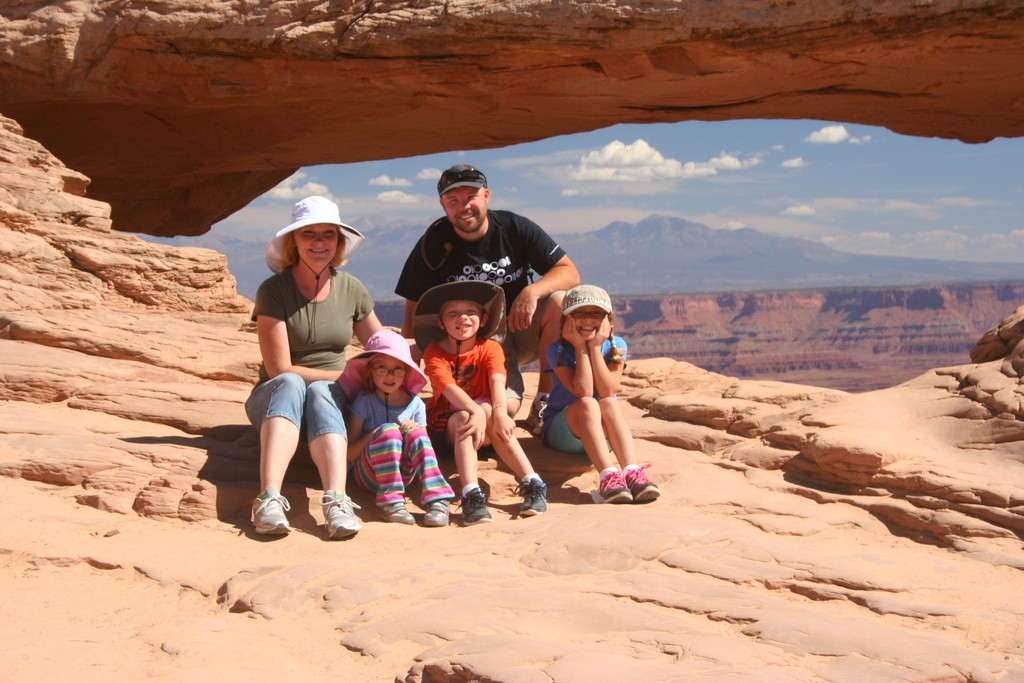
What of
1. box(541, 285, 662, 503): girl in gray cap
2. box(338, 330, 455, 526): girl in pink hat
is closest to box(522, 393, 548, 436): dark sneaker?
box(541, 285, 662, 503): girl in gray cap

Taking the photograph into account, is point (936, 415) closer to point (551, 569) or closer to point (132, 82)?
point (551, 569)

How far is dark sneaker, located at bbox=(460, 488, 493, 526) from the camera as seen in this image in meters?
4.92

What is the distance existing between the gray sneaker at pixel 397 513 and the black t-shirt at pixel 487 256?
138 centimetres

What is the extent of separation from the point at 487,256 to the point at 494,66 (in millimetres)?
3754

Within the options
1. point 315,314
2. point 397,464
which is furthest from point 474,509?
point 315,314

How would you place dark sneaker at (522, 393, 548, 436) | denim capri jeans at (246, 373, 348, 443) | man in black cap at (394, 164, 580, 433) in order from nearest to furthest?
denim capri jeans at (246, 373, 348, 443), man in black cap at (394, 164, 580, 433), dark sneaker at (522, 393, 548, 436)

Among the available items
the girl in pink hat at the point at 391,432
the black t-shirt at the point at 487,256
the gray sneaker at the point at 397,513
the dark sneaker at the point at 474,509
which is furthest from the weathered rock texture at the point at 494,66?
the gray sneaker at the point at 397,513

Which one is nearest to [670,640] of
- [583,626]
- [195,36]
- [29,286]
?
[583,626]

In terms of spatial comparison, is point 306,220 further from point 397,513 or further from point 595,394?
point 595,394

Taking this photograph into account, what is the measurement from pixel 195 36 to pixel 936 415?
7260mm

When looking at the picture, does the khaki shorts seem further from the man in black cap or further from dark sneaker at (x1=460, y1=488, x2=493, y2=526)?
dark sneaker at (x1=460, y1=488, x2=493, y2=526)

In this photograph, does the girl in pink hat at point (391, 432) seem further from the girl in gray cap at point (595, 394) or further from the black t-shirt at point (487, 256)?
the girl in gray cap at point (595, 394)

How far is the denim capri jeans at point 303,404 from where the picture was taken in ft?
15.8

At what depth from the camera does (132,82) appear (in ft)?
31.6
